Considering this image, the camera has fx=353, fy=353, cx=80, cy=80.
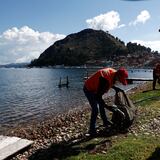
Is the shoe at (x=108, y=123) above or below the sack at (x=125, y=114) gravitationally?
below

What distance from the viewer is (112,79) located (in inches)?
441

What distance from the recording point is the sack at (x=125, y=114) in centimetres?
1274

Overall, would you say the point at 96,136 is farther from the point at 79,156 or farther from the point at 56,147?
the point at 79,156

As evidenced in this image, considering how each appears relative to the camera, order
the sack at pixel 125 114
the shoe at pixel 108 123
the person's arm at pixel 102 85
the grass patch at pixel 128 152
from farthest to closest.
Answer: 1. the shoe at pixel 108 123
2. the sack at pixel 125 114
3. the person's arm at pixel 102 85
4. the grass patch at pixel 128 152

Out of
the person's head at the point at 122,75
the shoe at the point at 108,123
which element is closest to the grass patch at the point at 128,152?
the person's head at the point at 122,75

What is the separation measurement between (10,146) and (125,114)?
4214mm

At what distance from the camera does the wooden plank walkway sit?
11.1 m

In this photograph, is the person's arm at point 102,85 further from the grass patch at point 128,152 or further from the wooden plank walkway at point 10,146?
the wooden plank walkway at point 10,146

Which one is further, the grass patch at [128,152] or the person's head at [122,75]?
the person's head at [122,75]

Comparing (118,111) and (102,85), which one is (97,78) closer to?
(102,85)

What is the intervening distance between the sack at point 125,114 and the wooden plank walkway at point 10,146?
3.25 metres

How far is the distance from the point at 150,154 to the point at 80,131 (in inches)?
165

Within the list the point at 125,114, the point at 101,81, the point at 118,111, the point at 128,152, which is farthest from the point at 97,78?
the point at 128,152

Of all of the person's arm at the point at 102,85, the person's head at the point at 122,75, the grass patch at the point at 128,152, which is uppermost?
the person's head at the point at 122,75
